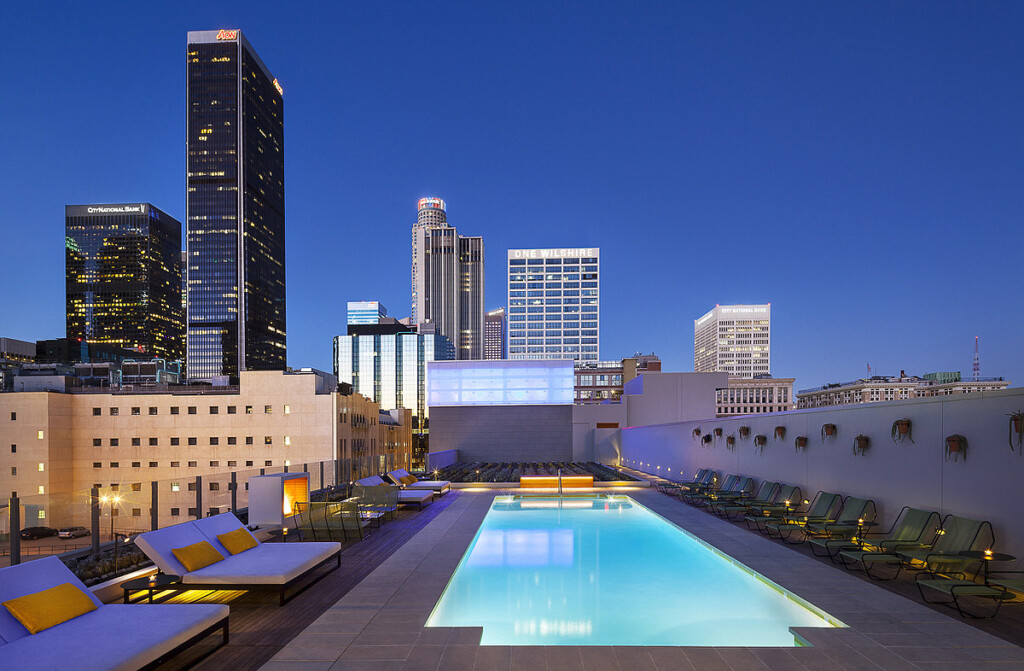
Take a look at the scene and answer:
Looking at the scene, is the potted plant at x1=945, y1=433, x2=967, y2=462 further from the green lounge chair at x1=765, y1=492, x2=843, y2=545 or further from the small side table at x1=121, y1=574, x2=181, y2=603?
the small side table at x1=121, y1=574, x2=181, y2=603

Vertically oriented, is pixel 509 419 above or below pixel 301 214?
below

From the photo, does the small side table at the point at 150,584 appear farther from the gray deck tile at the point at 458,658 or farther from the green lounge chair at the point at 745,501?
the green lounge chair at the point at 745,501

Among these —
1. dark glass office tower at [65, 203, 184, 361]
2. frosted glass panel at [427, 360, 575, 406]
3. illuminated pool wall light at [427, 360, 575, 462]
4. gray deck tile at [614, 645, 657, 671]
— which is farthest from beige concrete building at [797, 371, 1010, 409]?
dark glass office tower at [65, 203, 184, 361]

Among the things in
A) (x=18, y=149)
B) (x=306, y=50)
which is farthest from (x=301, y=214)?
(x=18, y=149)

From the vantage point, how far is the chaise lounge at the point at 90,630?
10.4ft

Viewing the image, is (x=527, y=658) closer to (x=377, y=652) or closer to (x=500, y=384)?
(x=377, y=652)

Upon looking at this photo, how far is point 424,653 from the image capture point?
3.95 meters

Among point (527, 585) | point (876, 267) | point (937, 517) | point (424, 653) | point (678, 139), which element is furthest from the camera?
point (876, 267)

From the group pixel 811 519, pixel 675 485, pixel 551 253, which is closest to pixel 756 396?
pixel 551 253

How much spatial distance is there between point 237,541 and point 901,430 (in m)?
7.87

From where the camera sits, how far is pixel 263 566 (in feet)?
17.2

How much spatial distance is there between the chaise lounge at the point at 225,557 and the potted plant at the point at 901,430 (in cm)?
701

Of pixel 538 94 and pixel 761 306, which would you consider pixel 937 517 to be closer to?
pixel 538 94

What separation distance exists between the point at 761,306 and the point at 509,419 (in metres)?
169
